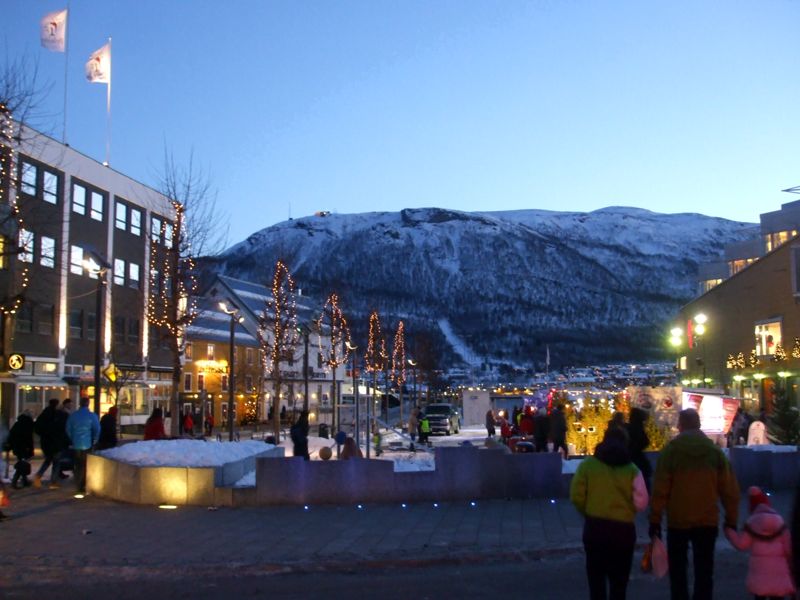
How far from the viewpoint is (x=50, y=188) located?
40875mm

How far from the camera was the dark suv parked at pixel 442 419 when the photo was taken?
1837 inches

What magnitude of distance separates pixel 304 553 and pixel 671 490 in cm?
555

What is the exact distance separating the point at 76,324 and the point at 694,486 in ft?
136

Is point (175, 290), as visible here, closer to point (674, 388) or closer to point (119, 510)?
point (119, 510)

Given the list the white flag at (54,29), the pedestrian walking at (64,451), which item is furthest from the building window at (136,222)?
the pedestrian walking at (64,451)

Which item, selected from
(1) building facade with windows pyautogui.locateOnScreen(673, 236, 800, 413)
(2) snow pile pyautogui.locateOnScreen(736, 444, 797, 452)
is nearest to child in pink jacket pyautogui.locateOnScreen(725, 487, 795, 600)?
(2) snow pile pyautogui.locateOnScreen(736, 444, 797, 452)

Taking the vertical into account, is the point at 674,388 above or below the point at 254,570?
above

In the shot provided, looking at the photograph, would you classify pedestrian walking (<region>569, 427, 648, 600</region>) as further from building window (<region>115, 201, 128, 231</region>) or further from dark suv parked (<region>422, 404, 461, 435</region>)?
building window (<region>115, 201, 128, 231</region>)

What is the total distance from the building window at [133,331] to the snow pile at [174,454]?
33.3m

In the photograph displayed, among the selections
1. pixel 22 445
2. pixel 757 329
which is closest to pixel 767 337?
pixel 757 329

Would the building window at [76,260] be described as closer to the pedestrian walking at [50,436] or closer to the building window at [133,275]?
the building window at [133,275]

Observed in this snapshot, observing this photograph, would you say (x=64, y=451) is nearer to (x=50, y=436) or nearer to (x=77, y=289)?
(x=50, y=436)

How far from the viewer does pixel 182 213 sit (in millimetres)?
27125

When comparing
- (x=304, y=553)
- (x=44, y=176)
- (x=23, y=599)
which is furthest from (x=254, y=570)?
(x=44, y=176)
